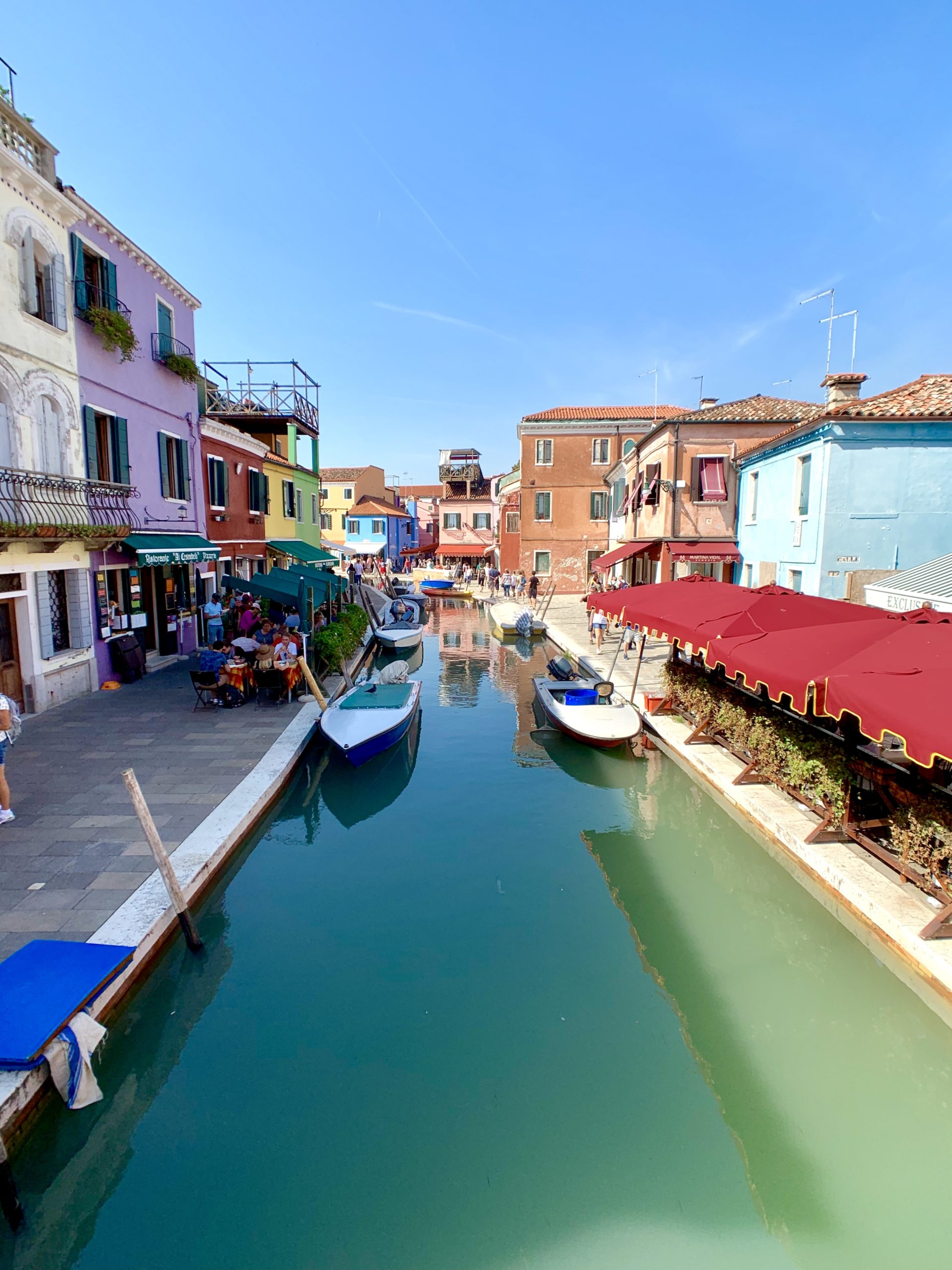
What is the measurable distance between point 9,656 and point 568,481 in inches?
1329

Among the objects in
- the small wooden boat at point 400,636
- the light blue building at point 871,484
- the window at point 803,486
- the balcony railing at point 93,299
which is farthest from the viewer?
the small wooden boat at point 400,636

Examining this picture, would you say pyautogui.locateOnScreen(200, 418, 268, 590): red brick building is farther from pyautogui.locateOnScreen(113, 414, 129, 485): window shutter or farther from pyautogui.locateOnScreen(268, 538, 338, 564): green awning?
pyautogui.locateOnScreen(113, 414, 129, 485): window shutter

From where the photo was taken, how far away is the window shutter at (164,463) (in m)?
16.7

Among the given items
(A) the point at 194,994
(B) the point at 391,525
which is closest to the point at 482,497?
(B) the point at 391,525

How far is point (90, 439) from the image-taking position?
539 inches

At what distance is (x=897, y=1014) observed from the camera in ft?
19.3

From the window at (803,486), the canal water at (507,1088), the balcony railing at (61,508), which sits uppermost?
the window at (803,486)

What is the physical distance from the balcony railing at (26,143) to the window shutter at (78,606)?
7.09m

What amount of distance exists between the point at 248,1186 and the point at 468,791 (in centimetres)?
732

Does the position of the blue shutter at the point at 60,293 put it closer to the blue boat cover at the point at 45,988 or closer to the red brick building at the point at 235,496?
the red brick building at the point at 235,496

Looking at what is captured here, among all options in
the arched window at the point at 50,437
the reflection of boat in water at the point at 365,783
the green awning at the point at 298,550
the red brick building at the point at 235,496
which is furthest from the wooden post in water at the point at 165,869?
the green awning at the point at 298,550

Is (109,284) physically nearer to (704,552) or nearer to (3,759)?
(3,759)

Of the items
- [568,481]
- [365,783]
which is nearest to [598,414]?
[568,481]

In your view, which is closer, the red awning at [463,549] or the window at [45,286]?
the window at [45,286]
